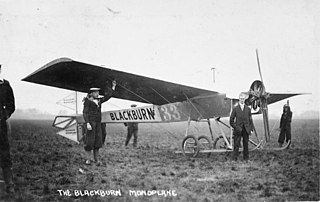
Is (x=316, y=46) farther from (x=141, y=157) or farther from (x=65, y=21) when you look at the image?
(x=65, y=21)

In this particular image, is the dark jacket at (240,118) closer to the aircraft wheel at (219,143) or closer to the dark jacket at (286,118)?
the aircraft wheel at (219,143)

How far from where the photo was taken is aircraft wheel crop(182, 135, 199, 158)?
7.00m

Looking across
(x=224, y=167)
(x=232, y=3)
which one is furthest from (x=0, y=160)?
(x=232, y=3)

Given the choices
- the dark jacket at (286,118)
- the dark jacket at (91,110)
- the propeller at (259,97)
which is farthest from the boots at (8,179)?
the dark jacket at (286,118)

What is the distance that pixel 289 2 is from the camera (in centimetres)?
655

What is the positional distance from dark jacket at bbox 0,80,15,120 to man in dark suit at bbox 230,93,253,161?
13.0ft

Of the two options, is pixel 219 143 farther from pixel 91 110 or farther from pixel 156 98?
pixel 91 110

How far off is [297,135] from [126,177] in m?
4.90

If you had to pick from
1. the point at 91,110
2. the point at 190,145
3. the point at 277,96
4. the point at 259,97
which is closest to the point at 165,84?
the point at 91,110

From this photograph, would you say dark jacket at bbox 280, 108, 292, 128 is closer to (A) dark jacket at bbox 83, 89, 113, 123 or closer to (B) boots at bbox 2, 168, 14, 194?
(A) dark jacket at bbox 83, 89, 113, 123

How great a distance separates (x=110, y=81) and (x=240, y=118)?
259cm

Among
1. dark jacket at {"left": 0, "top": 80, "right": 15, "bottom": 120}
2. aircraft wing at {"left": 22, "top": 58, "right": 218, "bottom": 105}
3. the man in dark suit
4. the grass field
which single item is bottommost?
the grass field

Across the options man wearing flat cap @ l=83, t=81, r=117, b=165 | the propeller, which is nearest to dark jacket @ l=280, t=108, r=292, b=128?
the propeller

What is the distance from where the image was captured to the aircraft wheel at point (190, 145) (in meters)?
7.00
